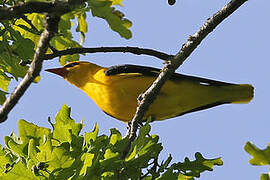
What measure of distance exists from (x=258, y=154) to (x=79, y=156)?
1.59m

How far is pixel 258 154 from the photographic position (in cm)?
215

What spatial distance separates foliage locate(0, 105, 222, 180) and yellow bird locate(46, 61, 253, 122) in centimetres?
170

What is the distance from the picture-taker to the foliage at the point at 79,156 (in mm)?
3365

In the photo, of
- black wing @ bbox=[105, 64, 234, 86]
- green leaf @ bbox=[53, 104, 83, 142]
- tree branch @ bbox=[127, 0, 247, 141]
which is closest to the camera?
green leaf @ bbox=[53, 104, 83, 142]

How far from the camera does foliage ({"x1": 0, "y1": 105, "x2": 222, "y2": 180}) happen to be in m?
3.37

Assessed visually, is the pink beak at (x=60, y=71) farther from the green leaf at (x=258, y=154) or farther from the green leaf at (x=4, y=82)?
the green leaf at (x=258, y=154)

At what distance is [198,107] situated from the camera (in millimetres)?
6078

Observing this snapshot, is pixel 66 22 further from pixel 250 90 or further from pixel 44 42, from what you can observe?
pixel 250 90

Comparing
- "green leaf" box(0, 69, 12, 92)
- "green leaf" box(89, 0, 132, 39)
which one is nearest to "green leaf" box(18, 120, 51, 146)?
"green leaf" box(0, 69, 12, 92)

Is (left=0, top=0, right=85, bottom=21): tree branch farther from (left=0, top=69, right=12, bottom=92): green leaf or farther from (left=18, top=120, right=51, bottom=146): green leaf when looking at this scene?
(left=0, top=69, right=12, bottom=92): green leaf

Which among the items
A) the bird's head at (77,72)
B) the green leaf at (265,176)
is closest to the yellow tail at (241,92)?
the bird's head at (77,72)

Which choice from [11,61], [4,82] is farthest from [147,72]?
[11,61]

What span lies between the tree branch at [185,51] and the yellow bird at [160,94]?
134cm

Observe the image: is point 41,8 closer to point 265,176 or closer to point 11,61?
point 265,176
